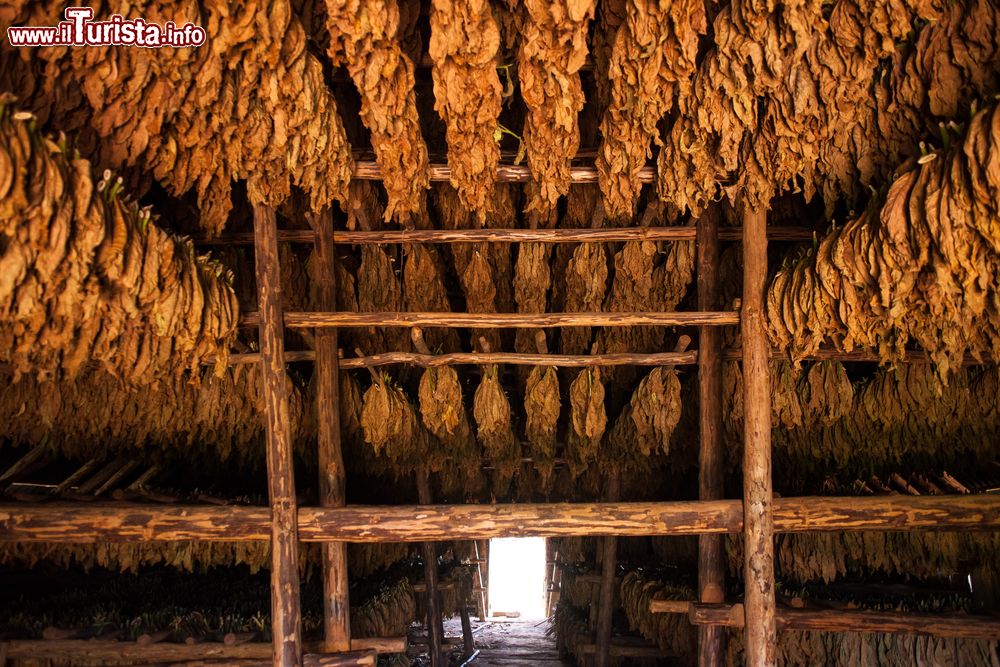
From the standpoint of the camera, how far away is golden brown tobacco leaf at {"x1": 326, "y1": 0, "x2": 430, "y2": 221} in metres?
3.21

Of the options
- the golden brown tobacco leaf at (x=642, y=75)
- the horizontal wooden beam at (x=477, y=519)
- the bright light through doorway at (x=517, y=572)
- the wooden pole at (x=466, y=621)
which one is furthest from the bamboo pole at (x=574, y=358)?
the bright light through doorway at (x=517, y=572)

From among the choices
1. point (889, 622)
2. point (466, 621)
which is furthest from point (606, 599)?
point (889, 622)

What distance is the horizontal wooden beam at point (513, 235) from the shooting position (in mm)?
5219

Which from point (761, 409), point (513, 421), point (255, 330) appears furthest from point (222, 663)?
point (761, 409)

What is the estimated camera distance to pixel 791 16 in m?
3.32

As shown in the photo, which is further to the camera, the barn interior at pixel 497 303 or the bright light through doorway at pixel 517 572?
the bright light through doorway at pixel 517 572

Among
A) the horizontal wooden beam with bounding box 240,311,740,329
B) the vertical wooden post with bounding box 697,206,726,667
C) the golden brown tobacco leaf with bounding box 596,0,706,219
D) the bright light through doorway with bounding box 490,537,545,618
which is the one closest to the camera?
the golden brown tobacco leaf with bounding box 596,0,706,219

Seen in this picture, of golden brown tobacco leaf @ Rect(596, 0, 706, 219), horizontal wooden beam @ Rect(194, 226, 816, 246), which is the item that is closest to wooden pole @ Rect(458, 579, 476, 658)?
horizontal wooden beam @ Rect(194, 226, 816, 246)

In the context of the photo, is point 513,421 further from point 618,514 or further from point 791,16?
point 791,16

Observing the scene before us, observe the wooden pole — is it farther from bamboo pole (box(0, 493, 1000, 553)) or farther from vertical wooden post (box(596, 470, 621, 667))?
bamboo pole (box(0, 493, 1000, 553))

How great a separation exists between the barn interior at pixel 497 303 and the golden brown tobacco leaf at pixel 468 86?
0.8 inches

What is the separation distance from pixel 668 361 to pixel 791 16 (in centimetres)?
271

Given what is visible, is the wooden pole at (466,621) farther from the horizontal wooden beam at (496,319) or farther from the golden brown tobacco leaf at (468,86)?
the golden brown tobacco leaf at (468,86)

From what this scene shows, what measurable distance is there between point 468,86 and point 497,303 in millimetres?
2826
